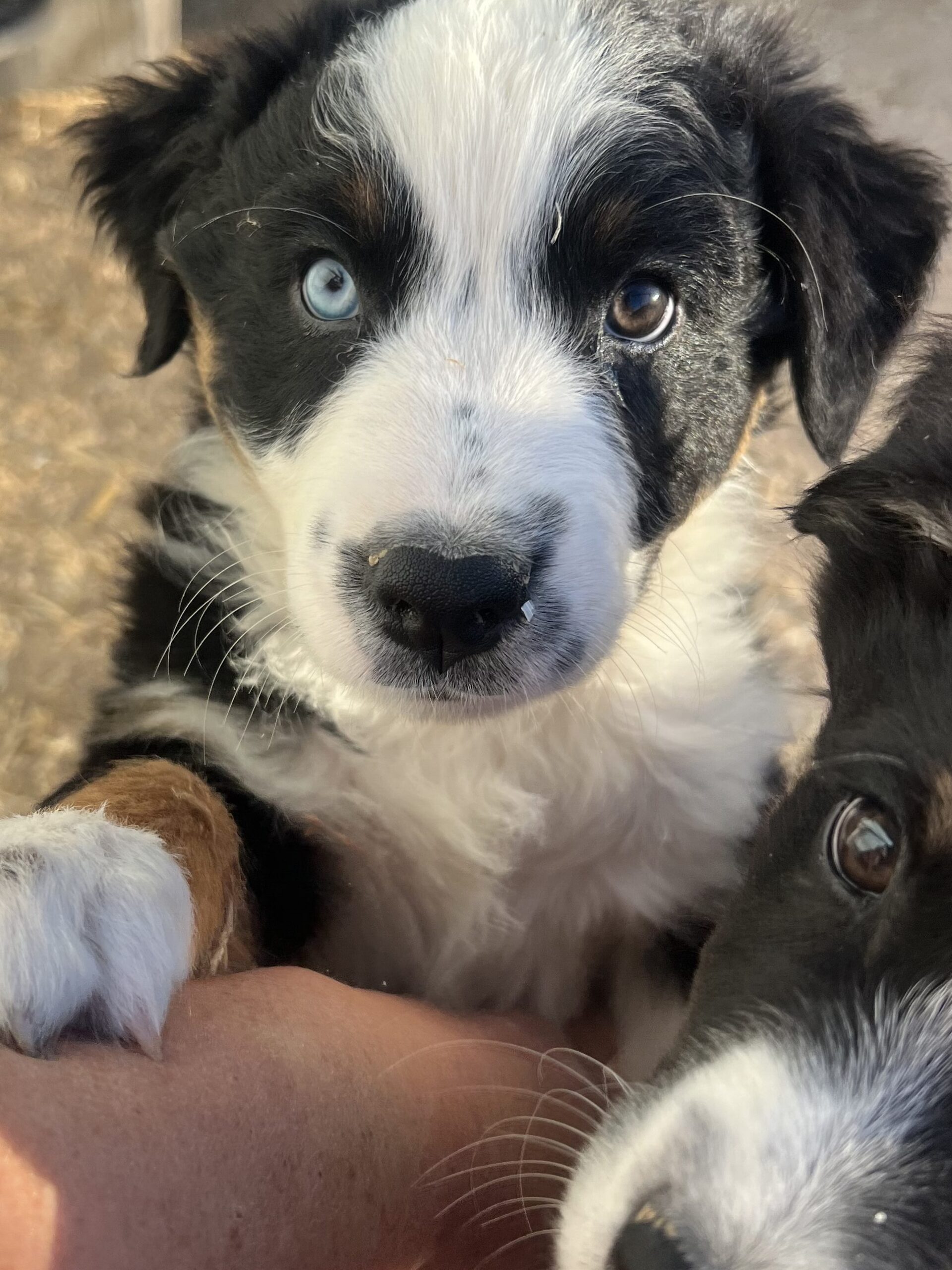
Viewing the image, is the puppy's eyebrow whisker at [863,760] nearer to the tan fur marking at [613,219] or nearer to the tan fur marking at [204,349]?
the tan fur marking at [613,219]

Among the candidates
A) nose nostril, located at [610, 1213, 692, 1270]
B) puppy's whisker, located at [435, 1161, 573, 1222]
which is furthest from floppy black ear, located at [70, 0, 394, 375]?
nose nostril, located at [610, 1213, 692, 1270]

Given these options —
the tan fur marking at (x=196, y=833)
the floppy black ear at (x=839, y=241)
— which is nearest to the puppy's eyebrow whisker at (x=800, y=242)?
the floppy black ear at (x=839, y=241)

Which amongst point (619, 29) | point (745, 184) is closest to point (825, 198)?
point (745, 184)

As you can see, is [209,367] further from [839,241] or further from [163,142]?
[839,241]

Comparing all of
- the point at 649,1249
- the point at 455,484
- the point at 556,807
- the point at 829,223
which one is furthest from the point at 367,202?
the point at 649,1249

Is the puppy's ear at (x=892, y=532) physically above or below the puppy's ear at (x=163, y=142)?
below

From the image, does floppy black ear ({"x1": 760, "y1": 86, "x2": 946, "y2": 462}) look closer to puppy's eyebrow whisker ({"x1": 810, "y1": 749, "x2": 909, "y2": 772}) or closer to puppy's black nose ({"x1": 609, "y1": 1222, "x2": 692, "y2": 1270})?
puppy's eyebrow whisker ({"x1": 810, "y1": 749, "x2": 909, "y2": 772})
